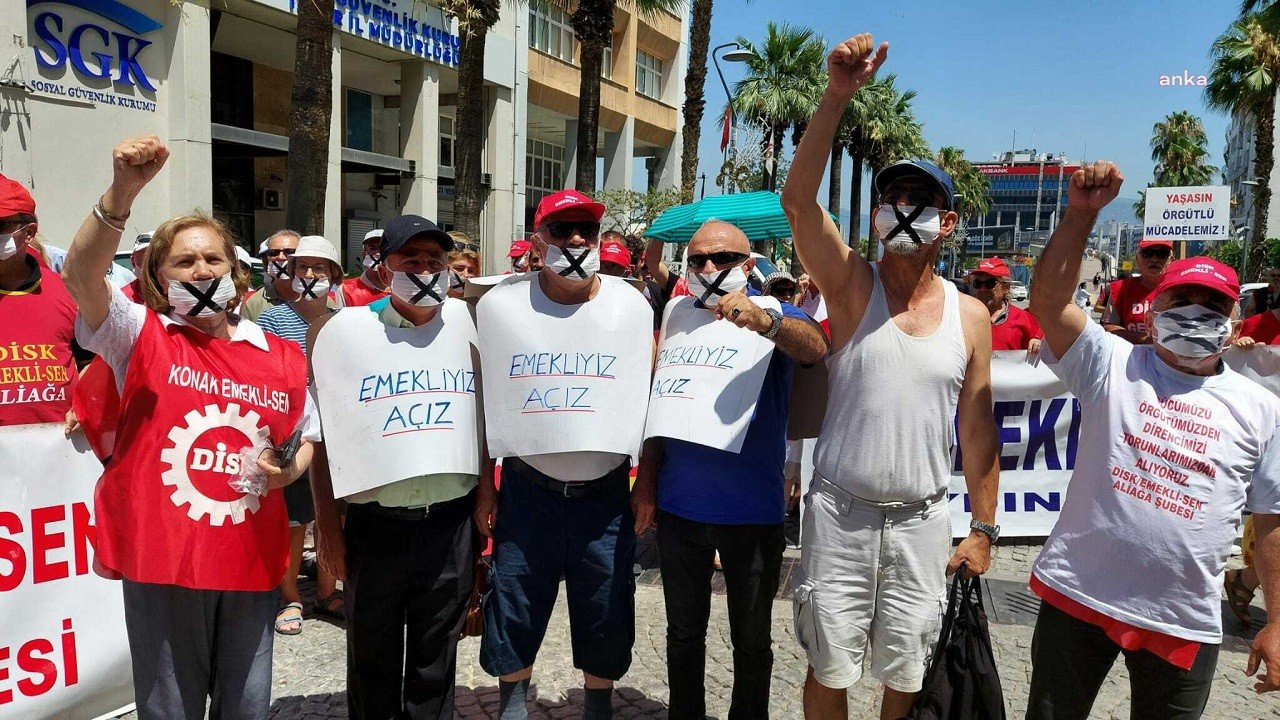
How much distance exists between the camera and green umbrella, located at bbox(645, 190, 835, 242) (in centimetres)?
703

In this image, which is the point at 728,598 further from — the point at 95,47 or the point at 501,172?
the point at 501,172

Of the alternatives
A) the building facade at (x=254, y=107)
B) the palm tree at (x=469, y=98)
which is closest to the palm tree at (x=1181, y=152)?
the building facade at (x=254, y=107)

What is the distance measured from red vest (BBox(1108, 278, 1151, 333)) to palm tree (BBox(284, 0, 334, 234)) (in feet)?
24.8

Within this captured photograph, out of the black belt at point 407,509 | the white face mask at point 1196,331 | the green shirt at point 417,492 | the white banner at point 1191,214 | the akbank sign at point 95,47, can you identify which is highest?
the akbank sign at point 95,47

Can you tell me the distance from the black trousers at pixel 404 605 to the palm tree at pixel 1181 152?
60310 millimetres

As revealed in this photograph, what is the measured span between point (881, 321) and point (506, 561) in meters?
1.57

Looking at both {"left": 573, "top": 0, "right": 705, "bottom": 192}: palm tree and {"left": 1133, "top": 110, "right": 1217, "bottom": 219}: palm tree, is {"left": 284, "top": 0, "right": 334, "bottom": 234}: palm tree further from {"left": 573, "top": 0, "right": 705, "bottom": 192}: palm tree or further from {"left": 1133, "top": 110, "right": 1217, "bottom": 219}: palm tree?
{"left": 1133, "top": 110, "right": 1217, "bottom": 219}: palm tree

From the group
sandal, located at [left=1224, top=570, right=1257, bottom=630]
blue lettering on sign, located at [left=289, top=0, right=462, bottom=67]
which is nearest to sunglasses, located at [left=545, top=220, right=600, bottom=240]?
sandal, located at [left=1224, top=570, right=1257, bottom=630]

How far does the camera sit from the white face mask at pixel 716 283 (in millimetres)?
3189

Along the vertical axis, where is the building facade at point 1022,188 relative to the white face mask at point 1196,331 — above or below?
above

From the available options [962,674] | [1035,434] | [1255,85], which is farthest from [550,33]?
[962,674]

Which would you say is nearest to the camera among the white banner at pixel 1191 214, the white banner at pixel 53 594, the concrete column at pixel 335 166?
the white banner at pixel 53 594

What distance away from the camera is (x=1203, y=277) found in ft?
8.81

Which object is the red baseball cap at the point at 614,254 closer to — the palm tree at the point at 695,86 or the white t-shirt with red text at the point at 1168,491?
the white t-shirt with red text at the point at 1168,491
